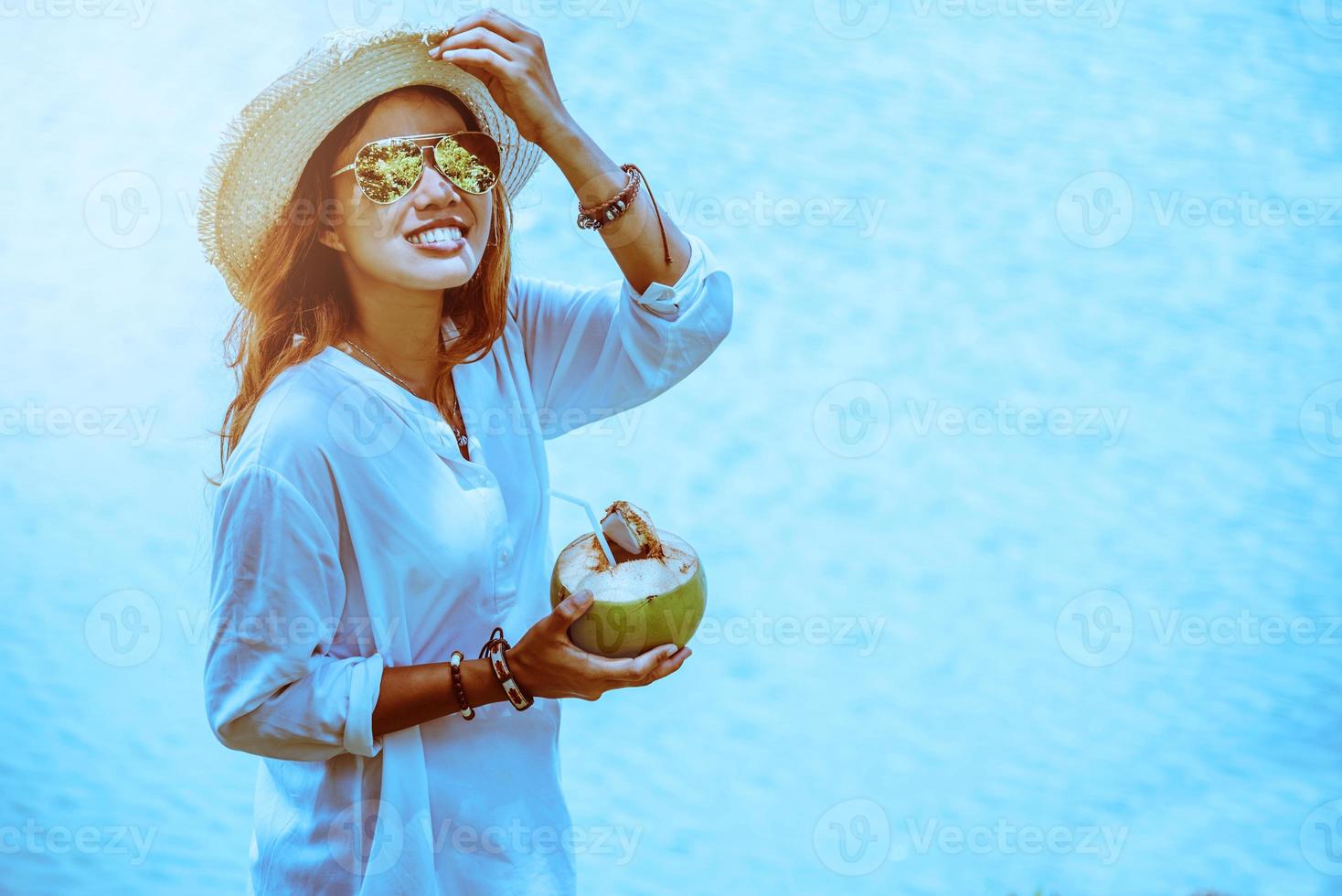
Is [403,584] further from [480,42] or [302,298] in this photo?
[480,42]

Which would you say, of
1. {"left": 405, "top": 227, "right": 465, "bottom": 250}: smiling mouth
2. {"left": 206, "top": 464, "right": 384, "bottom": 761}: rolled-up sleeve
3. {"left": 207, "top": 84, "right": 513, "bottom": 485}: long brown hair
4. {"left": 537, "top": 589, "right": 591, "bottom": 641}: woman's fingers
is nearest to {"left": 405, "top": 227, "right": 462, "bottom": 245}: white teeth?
{"left": 405, "top": 227, "right": 465, "bottom": 250}: smiling mouth

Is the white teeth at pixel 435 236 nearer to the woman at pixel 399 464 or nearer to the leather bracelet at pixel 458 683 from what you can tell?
the woman at pixel 399 464

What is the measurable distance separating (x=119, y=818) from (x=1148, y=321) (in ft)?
11.2

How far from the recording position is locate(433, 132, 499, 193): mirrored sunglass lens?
4.33 ft

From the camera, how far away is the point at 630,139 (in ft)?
13.7

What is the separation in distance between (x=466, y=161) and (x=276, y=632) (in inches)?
19.8

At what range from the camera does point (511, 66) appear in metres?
1.28

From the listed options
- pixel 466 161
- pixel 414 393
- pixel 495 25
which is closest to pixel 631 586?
pixel 414 393

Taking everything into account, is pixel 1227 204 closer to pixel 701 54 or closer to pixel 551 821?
pixel 701 54

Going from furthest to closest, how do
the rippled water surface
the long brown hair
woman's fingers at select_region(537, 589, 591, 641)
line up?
the rippled water surface, the long brown hair, woman's fingers at select_region(537, 589, 591, 641)

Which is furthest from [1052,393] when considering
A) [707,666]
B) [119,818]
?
[119,818]

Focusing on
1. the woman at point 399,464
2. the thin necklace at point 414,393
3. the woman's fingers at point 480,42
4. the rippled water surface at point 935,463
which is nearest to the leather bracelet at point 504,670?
the woman at point 399,464

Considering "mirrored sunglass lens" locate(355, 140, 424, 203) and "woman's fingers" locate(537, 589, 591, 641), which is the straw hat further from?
"woman's fingers" locate(537, 589, 591, 641)

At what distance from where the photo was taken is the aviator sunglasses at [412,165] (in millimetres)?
1298
